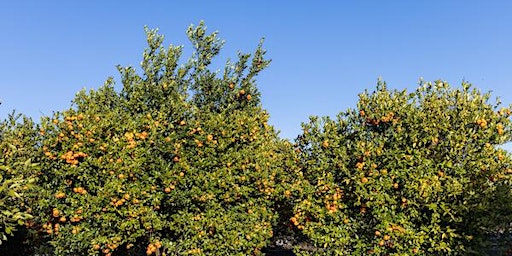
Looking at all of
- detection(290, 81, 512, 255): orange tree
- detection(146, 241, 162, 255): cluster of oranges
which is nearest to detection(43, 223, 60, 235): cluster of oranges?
detection(146, 241, 162, 255): cluster of oranges

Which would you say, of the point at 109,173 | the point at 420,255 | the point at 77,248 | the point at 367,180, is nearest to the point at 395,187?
the point at 367,180

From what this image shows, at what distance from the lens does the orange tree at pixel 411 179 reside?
13227 millimetres

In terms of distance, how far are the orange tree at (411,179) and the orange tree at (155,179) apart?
7.03ft

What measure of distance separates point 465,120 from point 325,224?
5476 millimetres

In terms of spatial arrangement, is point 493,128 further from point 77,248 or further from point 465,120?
point 77,248

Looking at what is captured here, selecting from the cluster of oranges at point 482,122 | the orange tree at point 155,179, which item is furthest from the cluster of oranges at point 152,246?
the cluster of oranges at point 482,122

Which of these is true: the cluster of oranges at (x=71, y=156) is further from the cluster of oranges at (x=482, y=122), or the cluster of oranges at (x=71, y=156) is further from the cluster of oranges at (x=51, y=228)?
the cluster of oranges at (x=482, y=122)

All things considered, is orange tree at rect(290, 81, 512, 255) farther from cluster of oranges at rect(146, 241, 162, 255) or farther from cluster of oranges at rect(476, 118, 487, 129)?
cluster of oranges at rect(146, 241, 162, 255)

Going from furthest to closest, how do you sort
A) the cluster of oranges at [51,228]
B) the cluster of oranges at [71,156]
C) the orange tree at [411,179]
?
the cluster of oranges at [51,228], the cluster of oranges at [71,156], the orange tree at [411,179]

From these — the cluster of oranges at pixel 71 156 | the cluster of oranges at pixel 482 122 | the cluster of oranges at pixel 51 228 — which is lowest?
the cluster of oranges at pixel 51 228

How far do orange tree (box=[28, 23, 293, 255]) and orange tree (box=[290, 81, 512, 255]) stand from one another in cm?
214

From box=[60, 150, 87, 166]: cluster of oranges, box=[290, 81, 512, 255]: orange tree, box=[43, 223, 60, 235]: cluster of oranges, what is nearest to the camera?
box=[290, 81, 512, 255]: orange tree

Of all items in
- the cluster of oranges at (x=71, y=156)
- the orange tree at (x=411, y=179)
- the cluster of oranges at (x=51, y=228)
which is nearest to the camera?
the orange tree at (x=411, y=179)

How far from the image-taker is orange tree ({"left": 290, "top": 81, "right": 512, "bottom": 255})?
1323 cm
